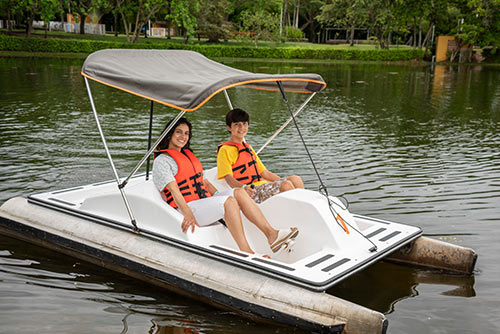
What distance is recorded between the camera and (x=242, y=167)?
5941 mm

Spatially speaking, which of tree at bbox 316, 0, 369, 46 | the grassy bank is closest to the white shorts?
A: the grassy bank

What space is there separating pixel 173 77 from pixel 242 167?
1.28m

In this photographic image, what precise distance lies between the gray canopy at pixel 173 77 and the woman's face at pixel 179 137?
0.48 meters

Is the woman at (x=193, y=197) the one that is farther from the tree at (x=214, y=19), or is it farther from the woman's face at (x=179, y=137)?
the tree at (x=214, y=19)

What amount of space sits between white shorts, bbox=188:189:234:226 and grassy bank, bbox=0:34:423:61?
33.3 meters

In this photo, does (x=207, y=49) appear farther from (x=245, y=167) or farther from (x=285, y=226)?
(x=285, y=226)

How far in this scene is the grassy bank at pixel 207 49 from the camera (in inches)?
1448

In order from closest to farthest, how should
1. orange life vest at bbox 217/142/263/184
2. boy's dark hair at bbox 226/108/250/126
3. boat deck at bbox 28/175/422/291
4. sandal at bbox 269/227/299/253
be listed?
boat deck at bbox 28/175/422/291 < sandal at bbox 269/227/299/253 < boy's dark hair at bbox 226/108/250/126 < orange life vest at bbox 217/142/263/184

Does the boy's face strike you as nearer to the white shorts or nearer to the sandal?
the white shorts

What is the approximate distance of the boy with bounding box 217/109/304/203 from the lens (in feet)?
18.7

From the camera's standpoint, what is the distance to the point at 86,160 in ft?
33.6

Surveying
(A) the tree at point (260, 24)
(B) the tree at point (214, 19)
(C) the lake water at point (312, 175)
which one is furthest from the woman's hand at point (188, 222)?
(A) the tree at point (260, 24)

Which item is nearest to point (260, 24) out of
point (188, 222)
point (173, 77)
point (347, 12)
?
Answer: point (347, 12)

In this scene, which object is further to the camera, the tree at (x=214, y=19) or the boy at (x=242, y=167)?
the tree at (x=214, y=19)
